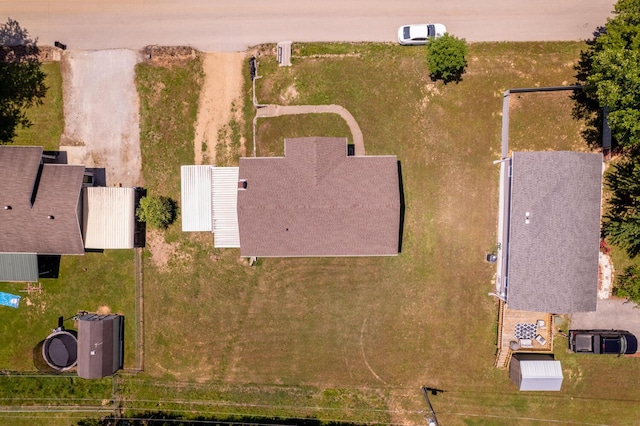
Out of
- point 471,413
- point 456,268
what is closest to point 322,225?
point 456,268

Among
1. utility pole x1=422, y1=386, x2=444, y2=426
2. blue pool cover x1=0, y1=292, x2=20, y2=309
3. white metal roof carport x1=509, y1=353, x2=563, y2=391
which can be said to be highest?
blue pool cover x1=0, y1=292, x2=20, y2=309

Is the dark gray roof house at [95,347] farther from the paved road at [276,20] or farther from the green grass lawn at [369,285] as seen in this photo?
the paved road at [276,20]

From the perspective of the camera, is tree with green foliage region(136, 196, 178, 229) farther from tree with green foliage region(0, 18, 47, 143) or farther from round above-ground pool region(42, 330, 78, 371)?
tree with green foliage region(0, 18, 47, 143)

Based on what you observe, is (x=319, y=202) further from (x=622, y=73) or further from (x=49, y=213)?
(x=622, y=73)

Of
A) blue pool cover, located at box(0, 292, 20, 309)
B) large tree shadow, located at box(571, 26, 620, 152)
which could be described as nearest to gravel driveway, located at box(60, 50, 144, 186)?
blue pool cover, located at box(0, 292, 20, 309)

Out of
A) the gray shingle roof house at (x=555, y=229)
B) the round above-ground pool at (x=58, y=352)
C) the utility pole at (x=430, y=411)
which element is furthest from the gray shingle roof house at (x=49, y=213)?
the gray shingle roof house at (x=555, y=229)

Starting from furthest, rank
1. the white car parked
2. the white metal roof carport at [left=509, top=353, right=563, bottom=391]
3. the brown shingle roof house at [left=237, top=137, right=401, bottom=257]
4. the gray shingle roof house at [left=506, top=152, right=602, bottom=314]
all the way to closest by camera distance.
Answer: the white car parked, the white metal roof carport at [left=509, top=353, right=563, bottom=391], the brown shingle roof house at [left=237, top=137, right=401, bottom=257], the gray shingle roof house at [left=506, top=152, right=602, bottom=314]

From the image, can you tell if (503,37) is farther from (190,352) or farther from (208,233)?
(190,352)
